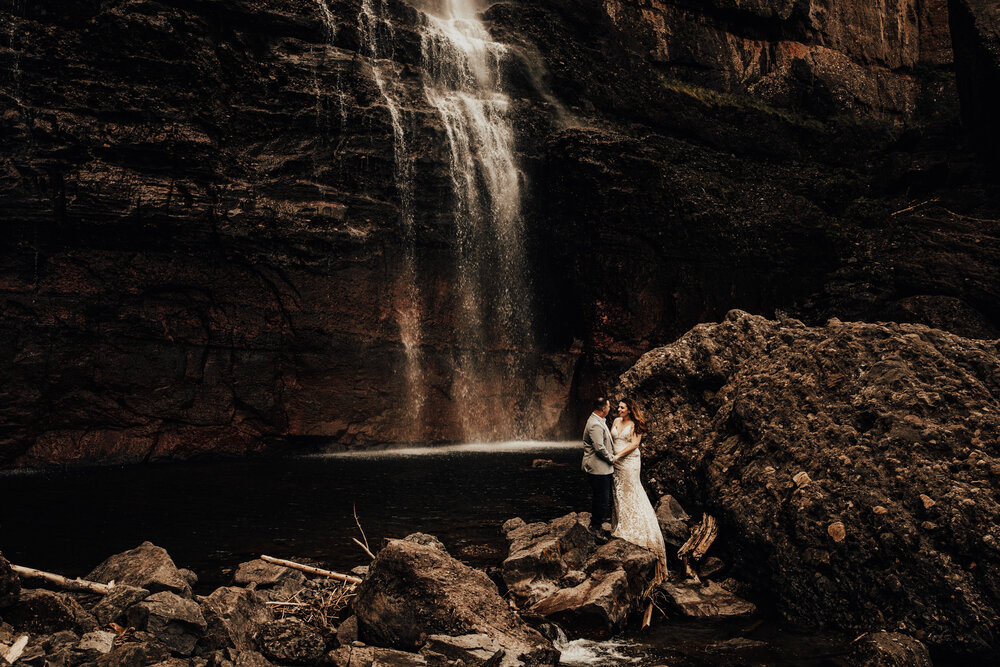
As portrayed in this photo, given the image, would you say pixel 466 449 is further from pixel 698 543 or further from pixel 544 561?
pixel 544 561

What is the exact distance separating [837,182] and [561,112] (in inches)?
523

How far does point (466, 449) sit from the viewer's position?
2823cm

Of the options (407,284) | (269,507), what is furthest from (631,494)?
(407,284)

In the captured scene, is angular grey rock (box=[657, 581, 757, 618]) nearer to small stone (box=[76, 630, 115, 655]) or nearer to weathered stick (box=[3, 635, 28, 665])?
small stone (box=[76, 630, 115, 655])

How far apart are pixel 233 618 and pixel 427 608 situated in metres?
2.13

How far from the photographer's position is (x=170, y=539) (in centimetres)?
1320

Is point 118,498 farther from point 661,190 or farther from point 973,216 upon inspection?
point 973,216

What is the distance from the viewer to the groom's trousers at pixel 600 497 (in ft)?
37.8

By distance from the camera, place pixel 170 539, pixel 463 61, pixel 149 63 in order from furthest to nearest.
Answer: pixel 463 61 → pixel 149 63 → pixel 170 539

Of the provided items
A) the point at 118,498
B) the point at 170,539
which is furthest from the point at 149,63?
the point at 170,539

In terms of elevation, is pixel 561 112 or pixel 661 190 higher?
pixel 561 112

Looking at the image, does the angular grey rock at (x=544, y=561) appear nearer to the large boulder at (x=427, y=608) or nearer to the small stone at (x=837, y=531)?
the large boulder at (x=427, y=608)

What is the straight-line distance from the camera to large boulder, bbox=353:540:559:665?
7.64m

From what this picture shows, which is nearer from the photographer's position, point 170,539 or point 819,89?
point 170,539
